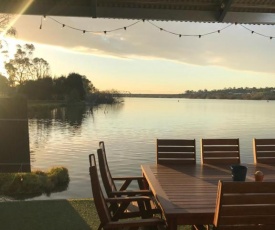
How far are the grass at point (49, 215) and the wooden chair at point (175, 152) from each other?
873mm

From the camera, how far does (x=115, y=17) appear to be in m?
5.02

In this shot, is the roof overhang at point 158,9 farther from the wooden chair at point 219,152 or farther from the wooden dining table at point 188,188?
the wooden dining table at point 188,188

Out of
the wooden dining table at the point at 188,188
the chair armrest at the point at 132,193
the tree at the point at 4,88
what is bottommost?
the chair armrest at the point at 132,193

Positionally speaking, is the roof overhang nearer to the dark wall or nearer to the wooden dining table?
the wooden dining table

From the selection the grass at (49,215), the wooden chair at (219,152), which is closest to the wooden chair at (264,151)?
the wooden chair at (219,152)

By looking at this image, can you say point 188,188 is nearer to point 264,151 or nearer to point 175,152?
point 175,152

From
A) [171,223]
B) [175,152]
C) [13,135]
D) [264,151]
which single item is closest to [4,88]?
[13,135]

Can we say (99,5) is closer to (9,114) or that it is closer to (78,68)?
(9,114)

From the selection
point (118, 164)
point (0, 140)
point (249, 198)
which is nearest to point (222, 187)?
point (249, 198)

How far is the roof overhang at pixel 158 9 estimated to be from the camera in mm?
4773

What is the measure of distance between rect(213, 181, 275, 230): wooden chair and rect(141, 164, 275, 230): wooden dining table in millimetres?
166

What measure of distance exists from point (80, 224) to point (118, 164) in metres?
14.5

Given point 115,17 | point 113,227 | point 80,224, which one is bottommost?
point 80,224

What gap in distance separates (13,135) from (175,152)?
372cm
